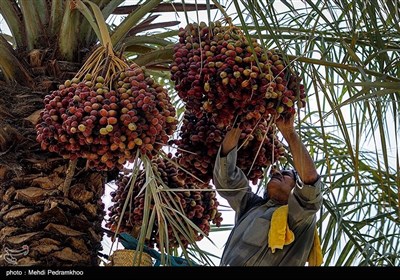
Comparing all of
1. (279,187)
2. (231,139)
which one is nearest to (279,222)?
(279,187)

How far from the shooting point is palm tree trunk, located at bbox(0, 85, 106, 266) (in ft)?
8.08

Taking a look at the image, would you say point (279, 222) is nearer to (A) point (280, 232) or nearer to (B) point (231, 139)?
(A) point (280, 232)

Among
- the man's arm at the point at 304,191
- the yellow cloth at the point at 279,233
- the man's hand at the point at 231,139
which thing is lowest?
the yellow cloth at the point at 279,233

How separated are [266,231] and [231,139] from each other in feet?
1.51

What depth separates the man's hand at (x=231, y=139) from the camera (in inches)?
99.7

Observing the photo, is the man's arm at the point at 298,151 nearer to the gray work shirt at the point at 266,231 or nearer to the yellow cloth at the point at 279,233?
the gray work shirt at the point at 266,231

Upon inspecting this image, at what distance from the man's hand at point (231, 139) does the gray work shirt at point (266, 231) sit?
0.42 ft

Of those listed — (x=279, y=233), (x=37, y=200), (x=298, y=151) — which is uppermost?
(x=298, y=151)

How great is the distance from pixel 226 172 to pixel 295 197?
0.99 feet

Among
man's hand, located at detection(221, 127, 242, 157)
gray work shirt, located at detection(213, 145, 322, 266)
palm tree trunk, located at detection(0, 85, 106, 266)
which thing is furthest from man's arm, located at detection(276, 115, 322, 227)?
palm tree trunk, located at detection(0, 85, 106, 266)

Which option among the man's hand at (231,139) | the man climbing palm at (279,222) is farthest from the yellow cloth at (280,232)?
the man's hand at (231,139)

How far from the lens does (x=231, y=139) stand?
8.32 ft

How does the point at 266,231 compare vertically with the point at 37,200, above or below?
below

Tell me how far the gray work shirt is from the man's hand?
0.42 ft
